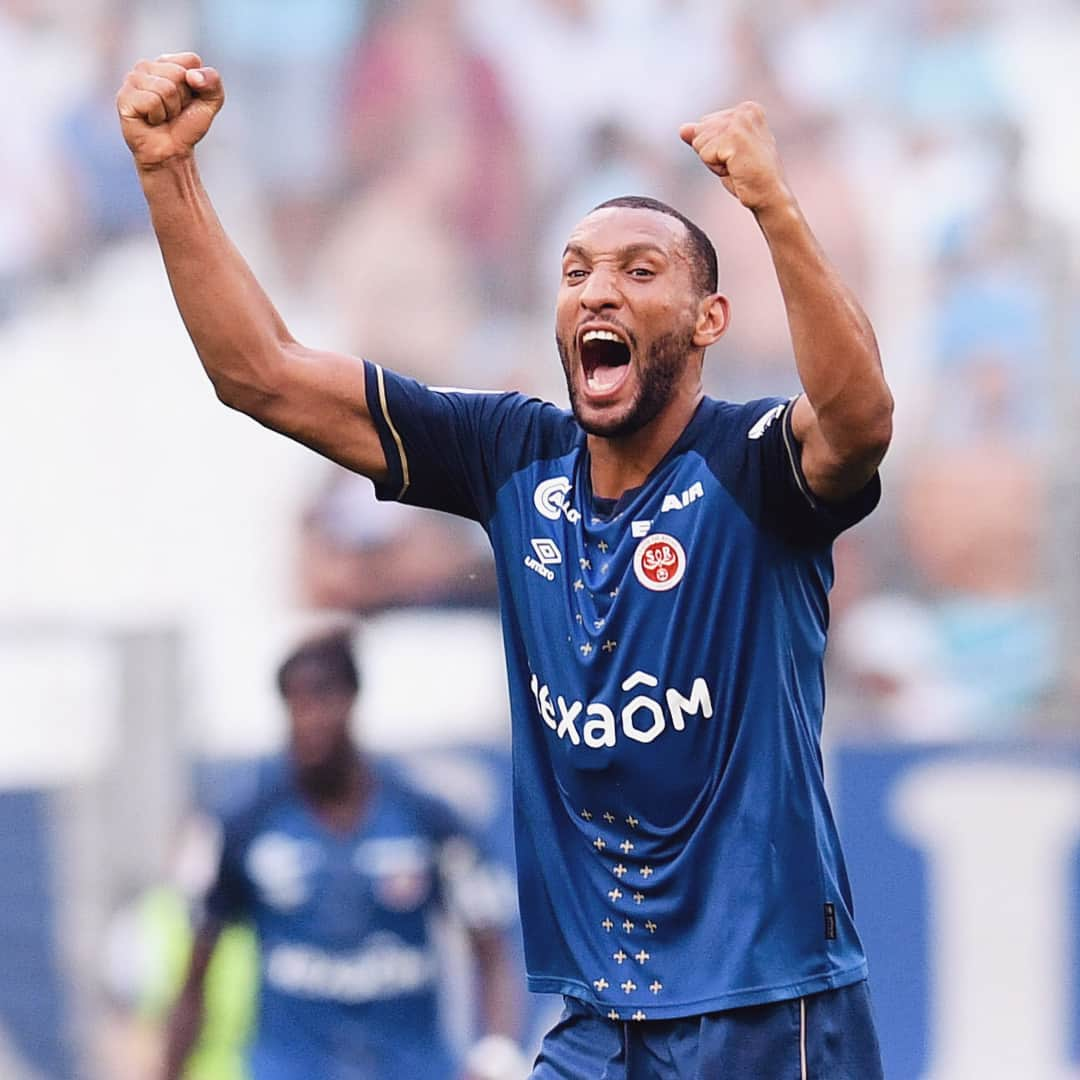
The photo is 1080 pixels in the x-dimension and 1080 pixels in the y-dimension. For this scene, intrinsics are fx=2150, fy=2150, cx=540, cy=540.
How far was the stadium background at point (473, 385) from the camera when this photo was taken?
8.66 meters

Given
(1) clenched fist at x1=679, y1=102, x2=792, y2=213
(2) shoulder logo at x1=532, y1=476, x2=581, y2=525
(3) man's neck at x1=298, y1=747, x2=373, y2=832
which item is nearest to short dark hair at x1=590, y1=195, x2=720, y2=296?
(1) clenched fist at x1=679, y1=102, x2=792, y2=213

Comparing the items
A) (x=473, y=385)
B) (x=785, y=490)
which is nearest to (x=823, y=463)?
(x=785, y=490)

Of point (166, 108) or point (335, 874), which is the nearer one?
point (166, 108)

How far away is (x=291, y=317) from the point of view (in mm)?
9656

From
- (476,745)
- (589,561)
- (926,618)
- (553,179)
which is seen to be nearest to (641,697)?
(589,561)

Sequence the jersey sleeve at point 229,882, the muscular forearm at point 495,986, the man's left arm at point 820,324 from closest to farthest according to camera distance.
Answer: the man's left arm at point 820,324 < the muscular forearm at point 495,986 < the jersey sleeve at point 229,882

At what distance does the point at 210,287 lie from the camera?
12.5ft

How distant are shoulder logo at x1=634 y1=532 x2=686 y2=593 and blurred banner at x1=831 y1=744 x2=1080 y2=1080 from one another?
5.16m

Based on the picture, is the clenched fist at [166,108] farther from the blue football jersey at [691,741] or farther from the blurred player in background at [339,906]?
the blurred player in background at [339,906]

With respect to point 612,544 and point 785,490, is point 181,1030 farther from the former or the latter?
point 785,490

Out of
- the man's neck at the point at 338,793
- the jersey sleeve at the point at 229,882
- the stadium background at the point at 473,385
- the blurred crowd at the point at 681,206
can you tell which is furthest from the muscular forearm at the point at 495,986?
the blurred crowd at the point at 681,206

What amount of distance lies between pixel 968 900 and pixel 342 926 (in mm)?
3056

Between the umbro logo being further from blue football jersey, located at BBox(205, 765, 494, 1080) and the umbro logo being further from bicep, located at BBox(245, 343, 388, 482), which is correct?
blue football jersey, located at BBox(205, 765, 494, 1080)

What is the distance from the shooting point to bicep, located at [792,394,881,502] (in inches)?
134
